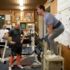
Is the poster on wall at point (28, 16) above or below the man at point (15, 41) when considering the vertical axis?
above

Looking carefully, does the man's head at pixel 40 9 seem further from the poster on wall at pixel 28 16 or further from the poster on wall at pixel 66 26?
Answer: the poster on wall at pixel 28 16

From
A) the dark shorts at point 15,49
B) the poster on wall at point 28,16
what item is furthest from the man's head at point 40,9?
the poster on wall at point 28,16

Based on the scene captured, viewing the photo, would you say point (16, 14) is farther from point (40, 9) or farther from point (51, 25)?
point (51, 25)

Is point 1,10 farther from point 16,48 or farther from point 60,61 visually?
point 60,61

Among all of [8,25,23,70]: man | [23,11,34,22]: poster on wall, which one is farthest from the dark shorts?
[23,11,34,22]: poster on wall

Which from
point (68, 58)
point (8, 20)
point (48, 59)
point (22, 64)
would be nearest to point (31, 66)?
point (22, 64)

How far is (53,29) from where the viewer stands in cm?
441

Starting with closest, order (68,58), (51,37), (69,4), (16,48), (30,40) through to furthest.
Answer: (51,37) → (69,4) → (68,58) → (16,48) → (30,40)

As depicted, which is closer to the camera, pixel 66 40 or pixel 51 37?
pixel 51 37

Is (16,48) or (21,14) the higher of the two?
(21,14)

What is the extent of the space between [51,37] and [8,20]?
11.5 metres

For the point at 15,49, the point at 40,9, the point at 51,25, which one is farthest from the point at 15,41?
the point at 51,25

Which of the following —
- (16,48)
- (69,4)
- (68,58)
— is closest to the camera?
(69,4)

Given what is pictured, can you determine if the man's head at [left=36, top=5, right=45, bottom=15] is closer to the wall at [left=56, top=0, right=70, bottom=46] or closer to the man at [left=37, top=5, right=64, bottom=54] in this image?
the man at [left=37, top=5, right=64, bottom=54]
